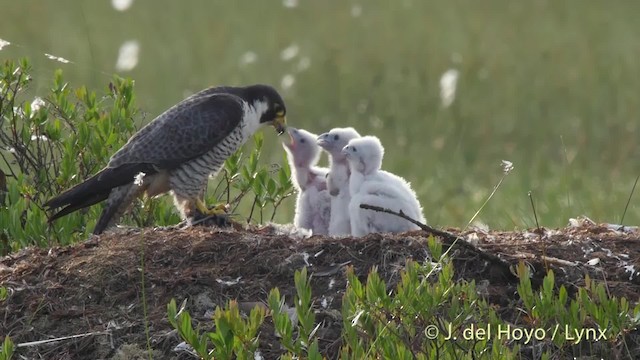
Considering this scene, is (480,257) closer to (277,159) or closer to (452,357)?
(452,357)

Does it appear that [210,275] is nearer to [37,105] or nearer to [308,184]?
[37,105]

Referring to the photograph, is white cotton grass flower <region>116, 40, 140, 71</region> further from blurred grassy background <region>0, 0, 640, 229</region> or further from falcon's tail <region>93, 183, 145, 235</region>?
falcon's tail <region>93, 183, 145, 235</region>

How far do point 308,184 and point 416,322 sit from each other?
3.56m

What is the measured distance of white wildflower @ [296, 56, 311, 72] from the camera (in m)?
16.2

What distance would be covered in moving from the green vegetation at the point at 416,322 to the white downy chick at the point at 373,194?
2.23 meters

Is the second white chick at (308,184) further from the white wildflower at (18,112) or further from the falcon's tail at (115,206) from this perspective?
the white wildflower at (18,112)

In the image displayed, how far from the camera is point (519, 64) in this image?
671 inches

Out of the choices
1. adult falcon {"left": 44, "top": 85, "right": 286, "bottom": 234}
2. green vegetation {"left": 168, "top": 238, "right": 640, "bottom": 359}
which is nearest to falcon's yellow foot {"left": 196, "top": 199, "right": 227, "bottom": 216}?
adult falcon {"left": 44, "top": 85, "right": 286, "bottom": 234}

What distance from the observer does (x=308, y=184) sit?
9.20 metres

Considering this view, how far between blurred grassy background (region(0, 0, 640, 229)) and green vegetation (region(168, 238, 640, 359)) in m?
5.16

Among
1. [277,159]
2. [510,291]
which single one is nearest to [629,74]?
[277,159]

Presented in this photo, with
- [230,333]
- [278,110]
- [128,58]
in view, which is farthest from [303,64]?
[230,333]

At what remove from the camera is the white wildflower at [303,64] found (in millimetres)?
16203

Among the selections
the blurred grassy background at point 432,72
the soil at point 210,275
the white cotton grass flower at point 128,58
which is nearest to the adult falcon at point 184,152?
the soil at point 210,275
